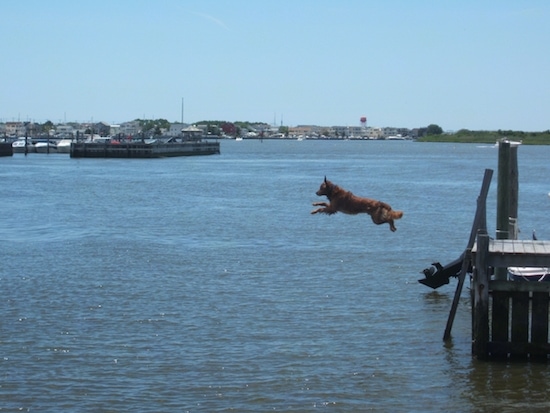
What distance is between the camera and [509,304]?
53.2 ft

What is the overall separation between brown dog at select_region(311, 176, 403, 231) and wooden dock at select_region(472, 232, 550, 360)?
68.3 inches

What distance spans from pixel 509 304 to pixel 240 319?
6.37 metres

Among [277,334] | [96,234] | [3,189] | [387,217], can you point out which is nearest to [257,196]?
[3,189]

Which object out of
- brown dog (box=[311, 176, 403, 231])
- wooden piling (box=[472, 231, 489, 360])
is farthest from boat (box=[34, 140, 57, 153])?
brown dog (box=[311, 176, 403, 231])

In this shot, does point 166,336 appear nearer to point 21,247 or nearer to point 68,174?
point 21,247

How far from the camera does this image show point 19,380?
52.5 feet

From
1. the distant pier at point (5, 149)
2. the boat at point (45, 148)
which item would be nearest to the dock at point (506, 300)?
the distant pier at point (5, 149)

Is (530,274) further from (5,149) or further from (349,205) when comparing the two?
(5,149)

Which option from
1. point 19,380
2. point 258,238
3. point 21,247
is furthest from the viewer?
point 258,238

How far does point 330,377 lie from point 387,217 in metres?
3.00

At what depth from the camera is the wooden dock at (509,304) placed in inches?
620

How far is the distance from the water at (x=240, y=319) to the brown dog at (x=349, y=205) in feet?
9.43

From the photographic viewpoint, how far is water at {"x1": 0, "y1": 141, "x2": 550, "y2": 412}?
15461 millimetres

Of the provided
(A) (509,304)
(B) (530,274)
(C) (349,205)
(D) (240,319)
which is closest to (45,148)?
(D) (240,319)
